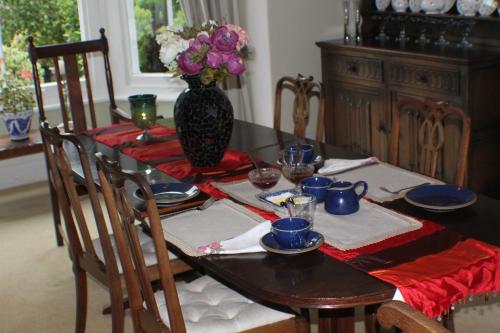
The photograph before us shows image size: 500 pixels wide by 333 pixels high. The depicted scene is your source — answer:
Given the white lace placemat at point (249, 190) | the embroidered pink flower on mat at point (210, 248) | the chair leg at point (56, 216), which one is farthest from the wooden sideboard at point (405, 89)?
the embroidered pink flower on mat at point (210, 248)

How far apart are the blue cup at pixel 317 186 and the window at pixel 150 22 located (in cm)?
309

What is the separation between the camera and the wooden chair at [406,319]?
1239 mm

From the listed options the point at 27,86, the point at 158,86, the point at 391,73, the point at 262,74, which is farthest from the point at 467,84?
the point at 27,86

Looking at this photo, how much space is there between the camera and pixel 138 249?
223 centimetres

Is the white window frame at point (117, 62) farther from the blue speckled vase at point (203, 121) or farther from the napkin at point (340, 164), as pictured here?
the napkin at point (340, 164)

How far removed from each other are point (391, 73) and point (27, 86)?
242 cm

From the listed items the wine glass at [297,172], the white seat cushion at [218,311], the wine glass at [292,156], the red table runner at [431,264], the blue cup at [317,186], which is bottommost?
the white seat cushion at [218,311]

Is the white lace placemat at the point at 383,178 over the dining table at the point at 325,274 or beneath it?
over

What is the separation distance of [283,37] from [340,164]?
2.28m

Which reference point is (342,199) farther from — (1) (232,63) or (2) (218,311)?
(1) (232,63)

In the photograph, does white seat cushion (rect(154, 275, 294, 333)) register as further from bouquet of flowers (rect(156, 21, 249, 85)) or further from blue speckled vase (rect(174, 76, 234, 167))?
bouquet of flowers (rect(156, 21, 249, 85))

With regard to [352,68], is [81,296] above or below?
below

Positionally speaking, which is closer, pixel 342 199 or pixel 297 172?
pixel 342 199

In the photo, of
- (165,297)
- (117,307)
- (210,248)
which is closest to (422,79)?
(117,307)
